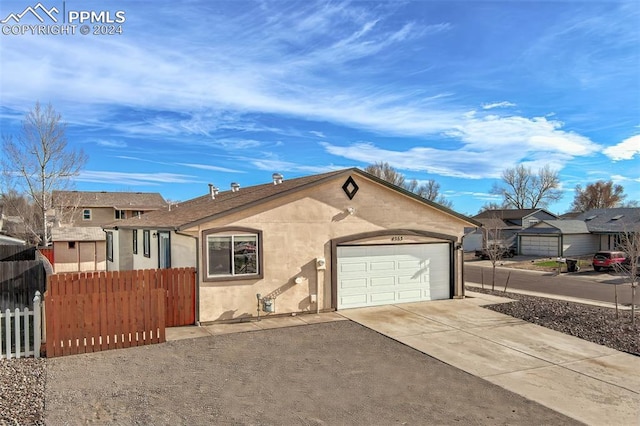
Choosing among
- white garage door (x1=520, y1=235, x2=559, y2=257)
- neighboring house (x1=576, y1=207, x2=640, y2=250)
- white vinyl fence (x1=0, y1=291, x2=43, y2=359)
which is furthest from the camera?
white garage door (x1=520, y1=235, x2=559, y2=257)

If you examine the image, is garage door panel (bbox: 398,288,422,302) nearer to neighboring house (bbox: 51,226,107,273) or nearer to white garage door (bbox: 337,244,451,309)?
white garage door (bbox: 337,244,451,309)

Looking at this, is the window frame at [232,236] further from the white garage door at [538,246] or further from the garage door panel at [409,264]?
the white garage door at [538,246]

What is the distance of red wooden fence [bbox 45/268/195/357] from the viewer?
9102mm

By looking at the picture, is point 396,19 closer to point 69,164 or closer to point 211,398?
point 211,398

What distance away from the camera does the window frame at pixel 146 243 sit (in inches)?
756

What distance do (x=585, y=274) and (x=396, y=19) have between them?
24.8 meters

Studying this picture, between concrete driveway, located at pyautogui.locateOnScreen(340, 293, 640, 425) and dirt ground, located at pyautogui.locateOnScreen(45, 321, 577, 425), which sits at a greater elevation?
dirt ground, located at pyautogui.locateOnScreen(45, 321, 577, 425)

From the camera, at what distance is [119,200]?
165 feet

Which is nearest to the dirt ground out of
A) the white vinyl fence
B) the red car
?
the white vinyl fence

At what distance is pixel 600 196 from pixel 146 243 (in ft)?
251

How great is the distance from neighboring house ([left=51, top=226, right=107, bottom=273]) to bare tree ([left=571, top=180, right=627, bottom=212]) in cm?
7214

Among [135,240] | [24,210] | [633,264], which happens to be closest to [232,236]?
[135,240]

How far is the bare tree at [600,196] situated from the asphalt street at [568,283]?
164ft

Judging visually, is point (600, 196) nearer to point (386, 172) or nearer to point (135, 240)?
point (386, 172)
